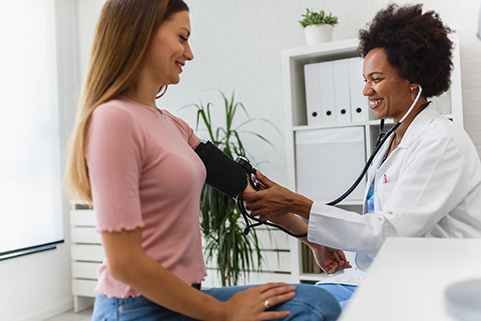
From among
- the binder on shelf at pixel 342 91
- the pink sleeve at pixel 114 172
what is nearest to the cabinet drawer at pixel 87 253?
the binder on shelf at pixel 342 91

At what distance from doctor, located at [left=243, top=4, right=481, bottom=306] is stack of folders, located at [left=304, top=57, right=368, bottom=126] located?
2.56 feet

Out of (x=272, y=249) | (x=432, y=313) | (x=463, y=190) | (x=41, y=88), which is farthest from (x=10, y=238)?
(x=432, y=313)

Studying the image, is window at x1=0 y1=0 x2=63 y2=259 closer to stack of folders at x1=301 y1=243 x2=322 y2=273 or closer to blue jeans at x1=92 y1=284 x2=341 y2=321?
stack of folders at x1=301 y1=243 x2=322 y2=273

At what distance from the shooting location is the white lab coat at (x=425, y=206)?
4.34 ft

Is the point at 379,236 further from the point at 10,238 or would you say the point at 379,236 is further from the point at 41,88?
the point at 41,88

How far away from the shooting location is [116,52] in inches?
37.7

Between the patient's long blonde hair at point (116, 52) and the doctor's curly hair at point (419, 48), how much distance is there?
3.14 feet

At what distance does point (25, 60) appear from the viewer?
10.5 feet

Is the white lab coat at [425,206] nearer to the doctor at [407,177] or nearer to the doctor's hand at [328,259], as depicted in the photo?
the doctor at [407,177]

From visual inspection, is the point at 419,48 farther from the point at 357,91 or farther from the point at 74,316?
the point at 74,316

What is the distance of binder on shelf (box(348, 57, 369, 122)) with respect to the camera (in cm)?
245

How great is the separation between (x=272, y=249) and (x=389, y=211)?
1.62 m

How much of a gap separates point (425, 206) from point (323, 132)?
3.99ft

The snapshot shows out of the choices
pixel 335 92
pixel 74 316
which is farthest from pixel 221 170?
pixel 74 316
